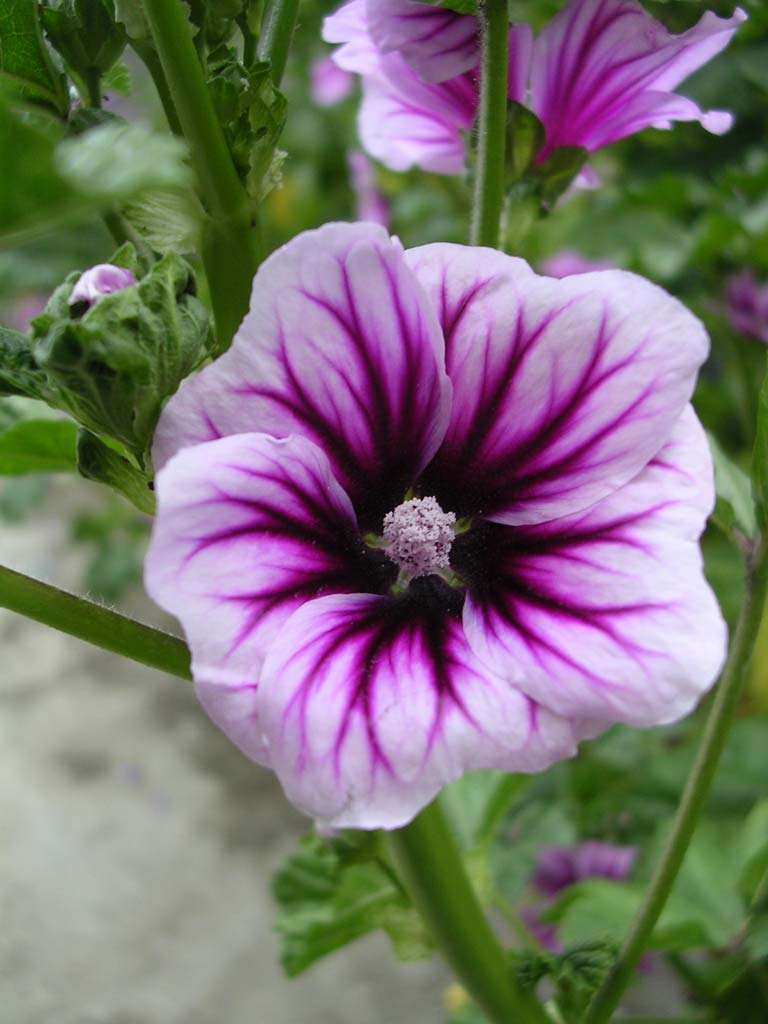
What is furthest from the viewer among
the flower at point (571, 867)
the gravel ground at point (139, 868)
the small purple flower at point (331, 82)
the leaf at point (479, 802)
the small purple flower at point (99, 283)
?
the small purple flower at point (331, 82)

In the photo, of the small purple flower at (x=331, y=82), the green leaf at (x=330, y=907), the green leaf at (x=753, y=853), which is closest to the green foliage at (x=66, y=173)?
the green leaf at (x=330, y=907)

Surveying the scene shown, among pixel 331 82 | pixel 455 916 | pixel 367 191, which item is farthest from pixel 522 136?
pixel 331 82

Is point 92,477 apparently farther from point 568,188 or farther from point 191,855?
point 191,855

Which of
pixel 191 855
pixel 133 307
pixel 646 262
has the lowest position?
pixel 191 855

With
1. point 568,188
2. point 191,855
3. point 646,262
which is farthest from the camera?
point 191,855

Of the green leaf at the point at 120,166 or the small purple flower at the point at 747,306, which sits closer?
the green leaf at the point at 120,166

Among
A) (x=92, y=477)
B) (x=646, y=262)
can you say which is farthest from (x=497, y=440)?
(x=646, y=262)

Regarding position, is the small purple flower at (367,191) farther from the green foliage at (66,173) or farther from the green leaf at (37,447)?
the green foliage at (66,173)
